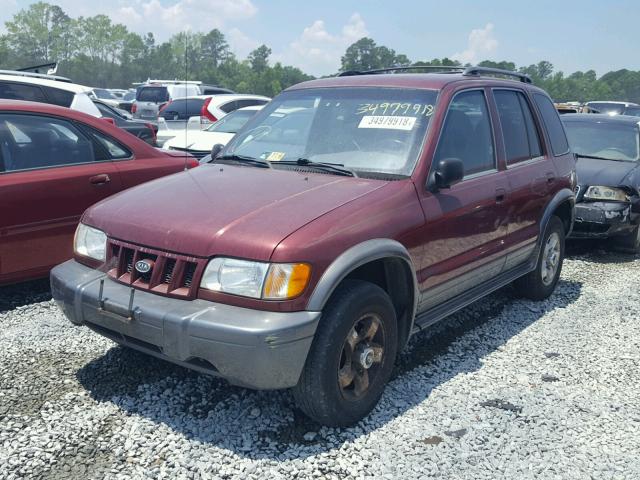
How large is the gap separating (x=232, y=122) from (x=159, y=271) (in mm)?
7582

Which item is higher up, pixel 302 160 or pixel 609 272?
pixel 302 160

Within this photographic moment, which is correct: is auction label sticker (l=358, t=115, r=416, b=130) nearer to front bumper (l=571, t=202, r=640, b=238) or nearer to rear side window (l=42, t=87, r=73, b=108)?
front bumper (l=571, t=202, r=640, b=238)

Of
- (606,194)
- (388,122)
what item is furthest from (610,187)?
(388,122)

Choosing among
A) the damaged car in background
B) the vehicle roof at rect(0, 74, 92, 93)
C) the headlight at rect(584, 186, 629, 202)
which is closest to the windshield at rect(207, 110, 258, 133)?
the vehicle roof at rect(0, 74, 92, 93)

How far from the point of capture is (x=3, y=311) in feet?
15.6

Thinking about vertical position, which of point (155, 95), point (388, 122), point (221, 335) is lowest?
point (221, 335)

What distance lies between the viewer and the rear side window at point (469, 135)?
399cm

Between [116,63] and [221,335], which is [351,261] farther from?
[116,63]

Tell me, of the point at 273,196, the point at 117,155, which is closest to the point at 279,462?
the point at 273,196

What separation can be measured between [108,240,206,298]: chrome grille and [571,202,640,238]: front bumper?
5459 mm

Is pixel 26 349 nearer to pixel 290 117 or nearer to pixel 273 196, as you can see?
pixel 273 196

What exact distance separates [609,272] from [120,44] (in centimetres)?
7663

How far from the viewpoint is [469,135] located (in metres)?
4.24

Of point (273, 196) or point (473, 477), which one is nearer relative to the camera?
point (473, 477)
